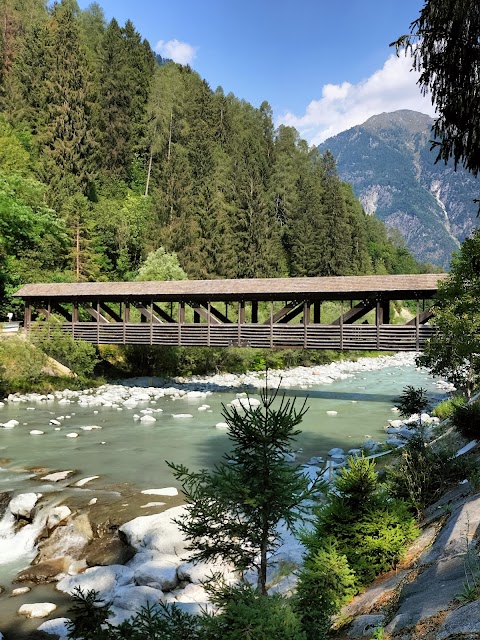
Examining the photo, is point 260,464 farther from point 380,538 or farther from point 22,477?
point 22,477

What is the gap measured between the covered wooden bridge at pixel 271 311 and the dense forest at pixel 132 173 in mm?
6820

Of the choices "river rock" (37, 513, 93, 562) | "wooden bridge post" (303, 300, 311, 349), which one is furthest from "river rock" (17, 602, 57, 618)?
"wooden bridge post" (303, 300, 311, 349)

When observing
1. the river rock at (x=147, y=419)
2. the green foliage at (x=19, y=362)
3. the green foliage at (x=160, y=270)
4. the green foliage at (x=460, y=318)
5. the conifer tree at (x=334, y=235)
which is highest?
the conifer tree at (x=334, y=235)

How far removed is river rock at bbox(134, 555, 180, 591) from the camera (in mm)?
5750

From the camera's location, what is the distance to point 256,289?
61.4ft

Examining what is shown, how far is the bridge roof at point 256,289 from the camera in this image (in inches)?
650

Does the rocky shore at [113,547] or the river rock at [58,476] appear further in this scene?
the river rock at [58,476]

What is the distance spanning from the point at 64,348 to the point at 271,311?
903 cm

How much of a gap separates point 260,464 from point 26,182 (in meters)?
28.7

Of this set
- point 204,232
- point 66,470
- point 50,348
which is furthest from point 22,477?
point 204,232

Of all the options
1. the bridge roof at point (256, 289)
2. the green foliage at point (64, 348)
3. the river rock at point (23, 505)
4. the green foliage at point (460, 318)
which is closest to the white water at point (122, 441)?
the river rock at point (23, 505)

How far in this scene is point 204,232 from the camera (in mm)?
38625

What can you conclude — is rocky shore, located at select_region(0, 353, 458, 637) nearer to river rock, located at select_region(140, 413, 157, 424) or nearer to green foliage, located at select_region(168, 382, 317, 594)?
green foliage, located at select_region(168, 382, 317, 594)

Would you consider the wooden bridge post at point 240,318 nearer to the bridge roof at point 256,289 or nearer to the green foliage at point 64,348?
the bridge roof at point 256,289
